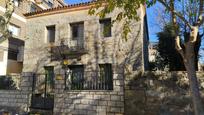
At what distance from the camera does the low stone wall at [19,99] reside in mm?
11500

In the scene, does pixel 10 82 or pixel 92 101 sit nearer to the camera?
pixel 92 101

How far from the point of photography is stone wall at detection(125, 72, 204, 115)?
8.08 m

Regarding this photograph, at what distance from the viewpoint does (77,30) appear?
14.7 metres

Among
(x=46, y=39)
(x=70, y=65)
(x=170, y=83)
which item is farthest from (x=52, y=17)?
(x=170, y=83)

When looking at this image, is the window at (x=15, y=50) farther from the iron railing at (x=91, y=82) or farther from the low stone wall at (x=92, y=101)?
the low stone wall at (x=92, y=101)

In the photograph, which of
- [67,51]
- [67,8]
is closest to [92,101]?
[67,51]

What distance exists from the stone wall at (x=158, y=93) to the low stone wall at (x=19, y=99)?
575 centimetres

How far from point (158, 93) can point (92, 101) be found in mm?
2922

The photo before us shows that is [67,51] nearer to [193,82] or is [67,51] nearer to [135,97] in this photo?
[135,97]

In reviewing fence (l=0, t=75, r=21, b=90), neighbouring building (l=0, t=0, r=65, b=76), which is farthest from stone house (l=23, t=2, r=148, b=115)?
neighbouring building (l=0, t=0, r=65, b=76)

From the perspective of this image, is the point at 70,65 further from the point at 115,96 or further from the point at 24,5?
the point at 24,5

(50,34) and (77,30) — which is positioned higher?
(77,30)

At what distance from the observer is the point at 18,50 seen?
72.3ft

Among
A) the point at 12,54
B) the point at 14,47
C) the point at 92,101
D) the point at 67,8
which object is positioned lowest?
the point at 92,101
